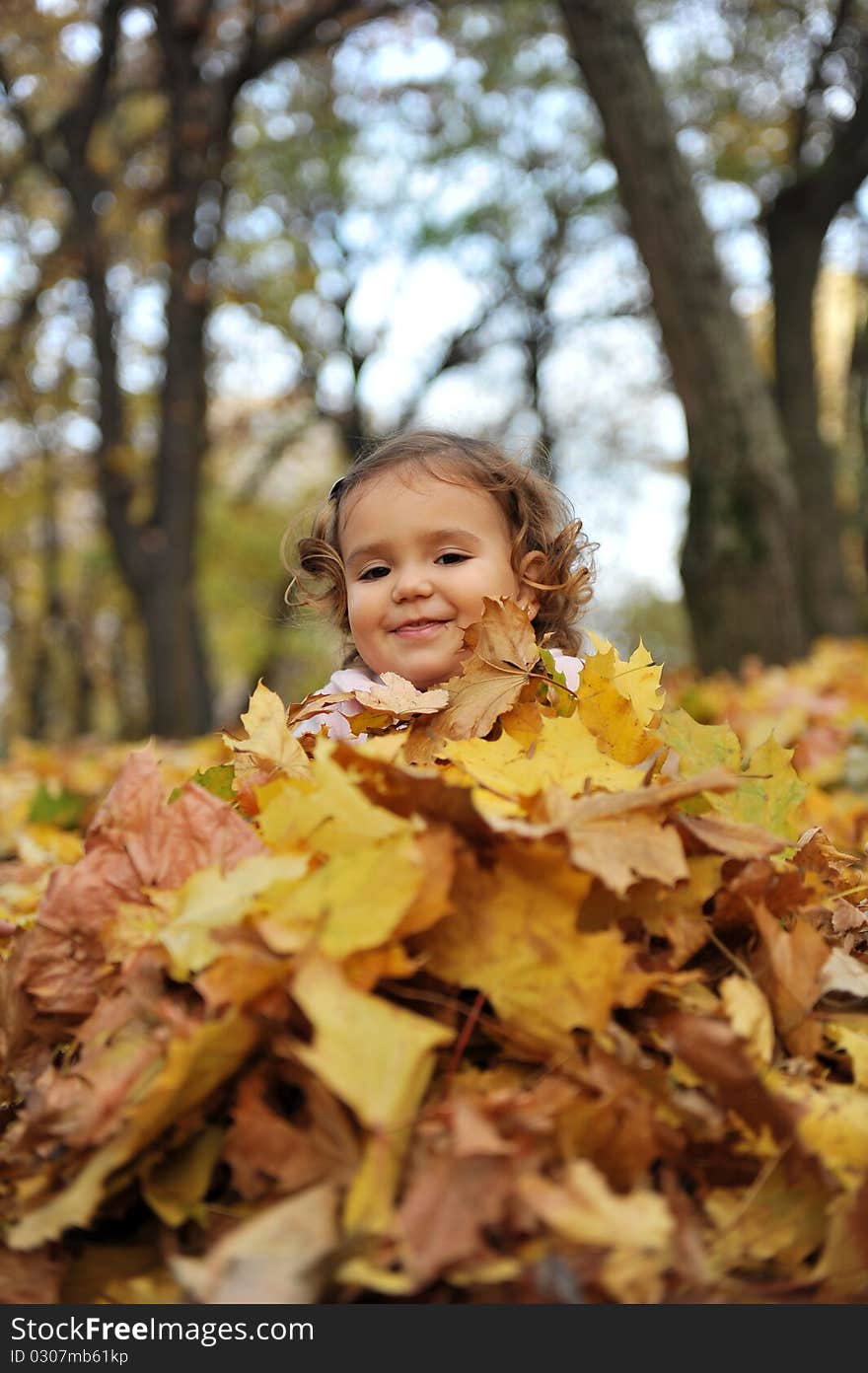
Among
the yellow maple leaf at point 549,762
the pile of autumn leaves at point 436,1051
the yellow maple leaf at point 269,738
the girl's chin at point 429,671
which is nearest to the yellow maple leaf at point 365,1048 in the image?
the pile of autumn leaves at point 436,1051

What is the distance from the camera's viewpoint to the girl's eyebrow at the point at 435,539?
1.98 m

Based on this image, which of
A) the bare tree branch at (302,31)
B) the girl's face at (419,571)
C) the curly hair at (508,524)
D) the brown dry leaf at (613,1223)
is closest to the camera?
the brown dry leaf at (613,1223)

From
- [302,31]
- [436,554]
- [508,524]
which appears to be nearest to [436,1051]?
[436,554]

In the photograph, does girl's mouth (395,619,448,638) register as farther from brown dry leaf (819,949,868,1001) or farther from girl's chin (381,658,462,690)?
brown dry leaf (819,949,868,1001)

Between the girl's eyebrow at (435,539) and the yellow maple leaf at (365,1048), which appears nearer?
the yellow maple leaf at (365,1048)

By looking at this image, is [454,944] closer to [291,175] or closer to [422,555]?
[422,555]

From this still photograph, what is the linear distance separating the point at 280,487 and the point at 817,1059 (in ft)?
77.6

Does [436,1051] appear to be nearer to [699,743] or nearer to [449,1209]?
[449,1209]

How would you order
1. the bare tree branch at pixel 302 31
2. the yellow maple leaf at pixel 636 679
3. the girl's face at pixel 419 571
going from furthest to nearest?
the bare tree branch at pixel 302 31 → the girl's face at pixel 419 571 → the yellow maple leaf at pixel 636 679

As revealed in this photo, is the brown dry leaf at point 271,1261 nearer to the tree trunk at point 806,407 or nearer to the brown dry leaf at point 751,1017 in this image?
the brown dry leaf at point 751,1017

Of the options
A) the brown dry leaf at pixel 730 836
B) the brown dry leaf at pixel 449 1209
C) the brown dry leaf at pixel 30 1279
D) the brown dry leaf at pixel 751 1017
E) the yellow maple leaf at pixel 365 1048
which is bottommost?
the brown dry leaf at pixel 30 1279

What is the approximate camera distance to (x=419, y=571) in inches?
77.0

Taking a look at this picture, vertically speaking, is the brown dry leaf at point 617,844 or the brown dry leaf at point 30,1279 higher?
the brown dry leaf at point 617,844

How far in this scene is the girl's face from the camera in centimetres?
195
